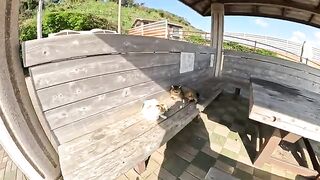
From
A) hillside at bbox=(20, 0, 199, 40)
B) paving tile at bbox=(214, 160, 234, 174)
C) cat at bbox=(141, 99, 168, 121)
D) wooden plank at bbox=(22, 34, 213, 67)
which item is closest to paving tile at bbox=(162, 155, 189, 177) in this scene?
paving tile at bbox=(214, 160, 234, 174)

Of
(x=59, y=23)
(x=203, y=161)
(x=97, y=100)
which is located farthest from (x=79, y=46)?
(x=59, y=23)

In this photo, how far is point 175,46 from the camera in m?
2.91

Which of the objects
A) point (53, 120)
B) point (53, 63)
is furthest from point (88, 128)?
point (53, 63)

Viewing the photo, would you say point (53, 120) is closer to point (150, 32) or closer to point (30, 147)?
point (30, 147)

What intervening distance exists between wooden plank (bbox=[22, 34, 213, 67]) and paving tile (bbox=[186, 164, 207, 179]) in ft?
4.63

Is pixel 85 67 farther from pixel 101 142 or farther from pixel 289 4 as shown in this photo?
pixel 289 4

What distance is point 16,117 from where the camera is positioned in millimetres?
1250

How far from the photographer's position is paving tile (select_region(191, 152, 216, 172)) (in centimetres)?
239

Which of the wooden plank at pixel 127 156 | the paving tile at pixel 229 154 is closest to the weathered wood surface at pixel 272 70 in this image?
the paving tile at pixel 229 154

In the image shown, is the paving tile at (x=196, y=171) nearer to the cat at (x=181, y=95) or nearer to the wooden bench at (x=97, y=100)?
the wooden bench at (x=97, y=100)

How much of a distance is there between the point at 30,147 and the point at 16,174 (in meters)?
1.00

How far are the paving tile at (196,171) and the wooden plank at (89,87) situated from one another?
Result: 3.64ft

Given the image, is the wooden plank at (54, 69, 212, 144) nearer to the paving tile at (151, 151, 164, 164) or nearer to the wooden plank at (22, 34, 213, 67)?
the wooden plank at (22, 34, 213, 67)

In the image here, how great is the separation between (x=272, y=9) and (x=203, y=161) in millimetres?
4274
